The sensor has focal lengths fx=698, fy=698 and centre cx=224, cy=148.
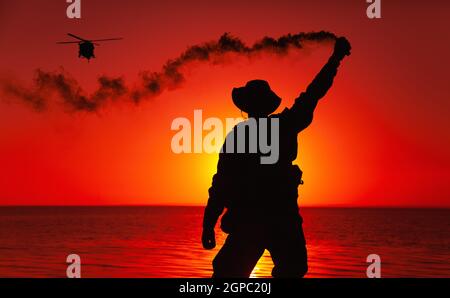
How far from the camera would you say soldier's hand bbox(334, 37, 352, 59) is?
283 inches

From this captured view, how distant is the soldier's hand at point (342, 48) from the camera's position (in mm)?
7176

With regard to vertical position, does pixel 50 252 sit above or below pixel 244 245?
below

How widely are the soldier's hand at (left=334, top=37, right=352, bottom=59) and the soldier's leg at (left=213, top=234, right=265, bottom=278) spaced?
2.08 metres

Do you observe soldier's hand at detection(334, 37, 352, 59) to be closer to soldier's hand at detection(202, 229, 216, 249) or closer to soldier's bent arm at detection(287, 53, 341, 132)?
soldier's bent arm at detection(287, 53, 341, 132)

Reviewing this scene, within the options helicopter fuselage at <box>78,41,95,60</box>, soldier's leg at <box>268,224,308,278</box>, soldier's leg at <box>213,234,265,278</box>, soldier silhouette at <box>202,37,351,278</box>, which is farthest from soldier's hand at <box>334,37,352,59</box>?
helicopter fuselage at <box>78,41,95,60</box>

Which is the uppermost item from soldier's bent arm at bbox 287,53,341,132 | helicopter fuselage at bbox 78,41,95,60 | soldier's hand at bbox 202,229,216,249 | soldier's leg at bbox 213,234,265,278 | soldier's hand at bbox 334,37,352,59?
helicopter fuselage at bbox 78,41,95,60

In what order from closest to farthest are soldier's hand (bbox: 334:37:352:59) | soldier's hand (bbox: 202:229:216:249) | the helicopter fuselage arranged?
soldier's hand (bbox: 202:229:216:249), soldier's hand (bbox: 334:37:352:59), the helicopter fuselage

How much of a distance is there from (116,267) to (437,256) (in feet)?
83.9

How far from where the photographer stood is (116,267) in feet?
115

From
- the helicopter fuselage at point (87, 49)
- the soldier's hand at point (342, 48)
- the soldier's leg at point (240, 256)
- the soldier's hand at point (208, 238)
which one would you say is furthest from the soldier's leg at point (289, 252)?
the helicopter fuselage at point (87, 49)

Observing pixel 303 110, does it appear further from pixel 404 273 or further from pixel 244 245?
pixel 404 273
